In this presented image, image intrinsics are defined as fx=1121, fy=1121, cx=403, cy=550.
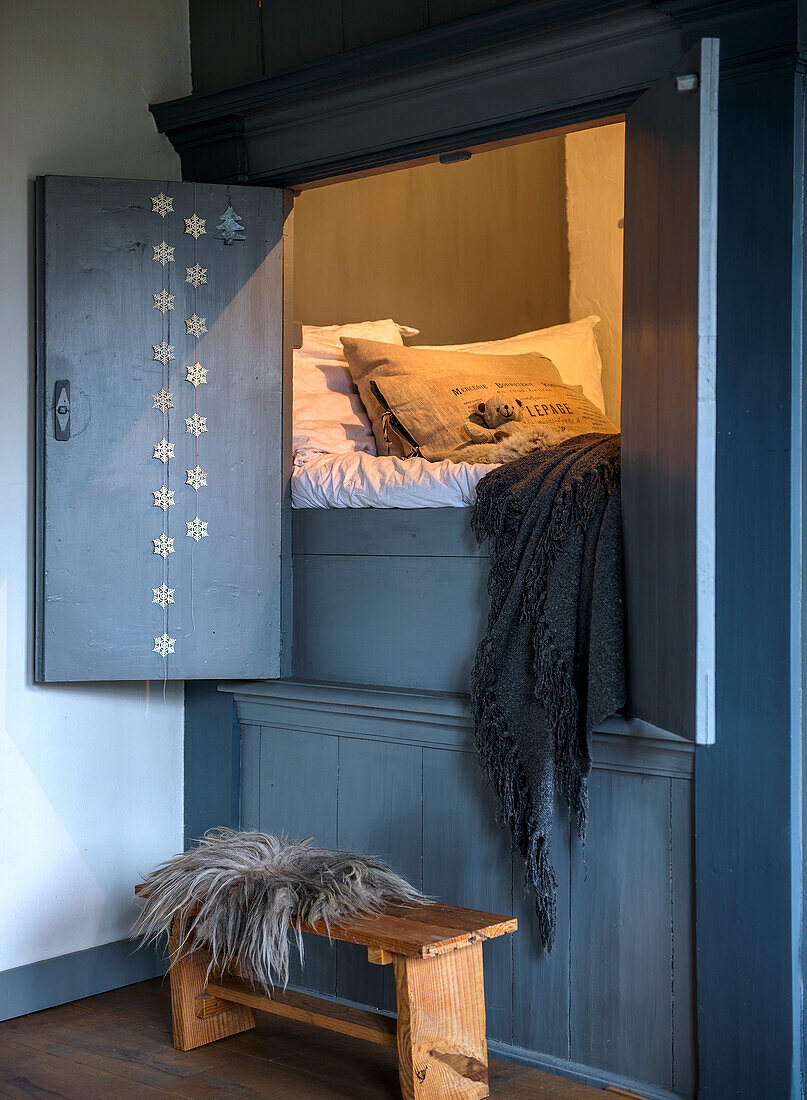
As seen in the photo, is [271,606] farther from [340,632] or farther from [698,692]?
[698,692]

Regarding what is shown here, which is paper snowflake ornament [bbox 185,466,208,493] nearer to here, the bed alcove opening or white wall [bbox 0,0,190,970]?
white wall [bbox 0,0,190,970]

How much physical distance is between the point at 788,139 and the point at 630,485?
24.6 inches

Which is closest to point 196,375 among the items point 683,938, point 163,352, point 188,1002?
point 163,352

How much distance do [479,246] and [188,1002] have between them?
2.66 meters

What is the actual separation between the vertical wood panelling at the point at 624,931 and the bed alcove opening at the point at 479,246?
173 cm

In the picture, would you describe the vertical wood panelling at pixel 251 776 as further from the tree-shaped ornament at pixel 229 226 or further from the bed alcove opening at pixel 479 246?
the bed alcove opening at pixel 479 246

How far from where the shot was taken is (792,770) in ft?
6.09

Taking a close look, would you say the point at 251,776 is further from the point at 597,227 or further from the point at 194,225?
the point at 597,227

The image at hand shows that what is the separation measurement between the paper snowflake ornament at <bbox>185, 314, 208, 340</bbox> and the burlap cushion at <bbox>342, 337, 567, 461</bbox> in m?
0.45

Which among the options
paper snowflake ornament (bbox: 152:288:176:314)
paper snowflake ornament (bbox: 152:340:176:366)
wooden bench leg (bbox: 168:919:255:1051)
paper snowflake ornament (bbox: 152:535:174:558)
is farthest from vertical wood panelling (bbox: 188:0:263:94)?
wooden bench leg (bbox: 168:919:255:1051)

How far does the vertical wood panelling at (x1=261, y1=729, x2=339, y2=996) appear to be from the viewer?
2566 millimetres

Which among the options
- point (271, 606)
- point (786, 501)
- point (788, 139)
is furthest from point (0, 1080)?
point (788, 139)

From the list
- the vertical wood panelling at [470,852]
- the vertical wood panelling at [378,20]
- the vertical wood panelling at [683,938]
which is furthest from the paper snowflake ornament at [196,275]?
the vertical wood panelling at [683,938]

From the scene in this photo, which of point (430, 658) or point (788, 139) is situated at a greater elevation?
point (788, 139)
